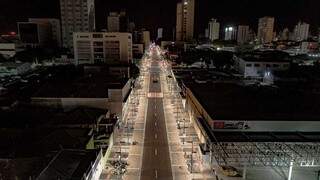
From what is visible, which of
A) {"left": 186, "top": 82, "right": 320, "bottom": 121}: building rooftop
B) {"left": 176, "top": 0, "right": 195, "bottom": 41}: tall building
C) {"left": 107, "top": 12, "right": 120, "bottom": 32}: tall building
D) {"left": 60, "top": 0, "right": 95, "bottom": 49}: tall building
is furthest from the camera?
{"left": 176, "top": 0, "right": 195, "bottom": 41}: tall building

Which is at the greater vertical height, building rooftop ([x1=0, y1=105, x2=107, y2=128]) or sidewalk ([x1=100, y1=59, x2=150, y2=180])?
building rooftop ([x1=0, y1=105, x2=107, y2=128])

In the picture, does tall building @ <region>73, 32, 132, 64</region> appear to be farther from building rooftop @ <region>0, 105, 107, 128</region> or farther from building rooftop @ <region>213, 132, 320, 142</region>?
building rooftop @ <region>213, 132, 320, 142</region>

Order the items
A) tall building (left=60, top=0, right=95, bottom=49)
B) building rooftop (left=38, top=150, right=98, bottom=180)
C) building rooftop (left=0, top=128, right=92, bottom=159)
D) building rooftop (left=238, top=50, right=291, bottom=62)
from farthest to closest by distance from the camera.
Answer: tall building (left=60, top=0, right=95, bottom=49) < building rooftop (left=238, top=50, right=291, bottom=62) < building rooftop (left=0, top=128, right=92, bottom=159) < building rooftop (left=38, top=150, right=98, bottom=180)

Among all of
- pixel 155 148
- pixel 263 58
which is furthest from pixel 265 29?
pixel 155 148

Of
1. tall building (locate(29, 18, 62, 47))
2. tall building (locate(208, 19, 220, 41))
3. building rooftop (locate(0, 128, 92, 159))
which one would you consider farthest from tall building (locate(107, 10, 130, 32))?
building rooftop (locate(0, 128, 92, 159))

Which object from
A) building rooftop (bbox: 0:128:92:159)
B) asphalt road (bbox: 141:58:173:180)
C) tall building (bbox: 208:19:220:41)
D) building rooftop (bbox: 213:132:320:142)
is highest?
tall building (bbox: 208:19:220:41)

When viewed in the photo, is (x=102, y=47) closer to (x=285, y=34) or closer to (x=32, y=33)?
(x=32, y=33)

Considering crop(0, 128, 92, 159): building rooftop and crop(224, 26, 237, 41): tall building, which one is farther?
crop(224, 26, 237, 41): tall building
